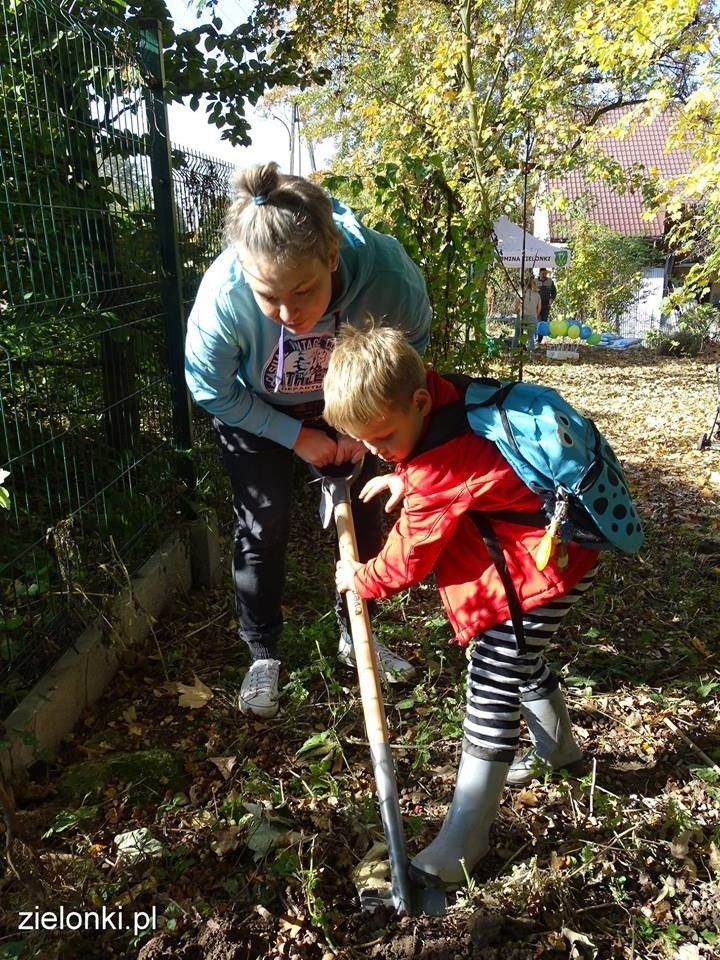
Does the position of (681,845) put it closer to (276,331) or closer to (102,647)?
(276,331)

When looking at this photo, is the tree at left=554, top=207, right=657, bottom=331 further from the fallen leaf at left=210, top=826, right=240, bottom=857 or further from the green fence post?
the fallen leaf at left=210, top=826, right=240, bottom=857

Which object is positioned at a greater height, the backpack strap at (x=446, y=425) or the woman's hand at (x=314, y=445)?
the backpack strap at (x=446, y=425)

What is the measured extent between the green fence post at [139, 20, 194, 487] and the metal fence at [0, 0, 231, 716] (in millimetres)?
15

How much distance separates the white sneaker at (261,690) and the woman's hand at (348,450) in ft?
2.77

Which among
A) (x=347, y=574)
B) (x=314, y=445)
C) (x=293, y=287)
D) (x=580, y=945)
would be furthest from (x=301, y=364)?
(x=580, y=945)

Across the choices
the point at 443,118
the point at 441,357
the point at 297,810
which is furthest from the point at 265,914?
the point at 443,118

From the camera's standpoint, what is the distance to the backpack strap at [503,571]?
1.81 metres

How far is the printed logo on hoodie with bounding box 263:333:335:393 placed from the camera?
7.54 feet

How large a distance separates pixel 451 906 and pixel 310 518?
2924 mm

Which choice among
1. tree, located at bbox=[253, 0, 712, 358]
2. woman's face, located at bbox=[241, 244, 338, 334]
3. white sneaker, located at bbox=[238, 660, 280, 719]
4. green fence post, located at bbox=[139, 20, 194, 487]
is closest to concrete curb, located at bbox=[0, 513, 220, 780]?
green fence post, located at bbox=[139, 20, 194, 487]

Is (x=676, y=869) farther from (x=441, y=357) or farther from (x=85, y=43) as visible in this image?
(x=85, y=43)

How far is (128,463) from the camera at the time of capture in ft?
10.1

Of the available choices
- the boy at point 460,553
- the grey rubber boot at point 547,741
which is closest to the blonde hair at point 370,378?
the boy at point 460,553

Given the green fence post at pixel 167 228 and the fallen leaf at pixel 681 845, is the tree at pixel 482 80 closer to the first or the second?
the green fence post at pixel 167 228
